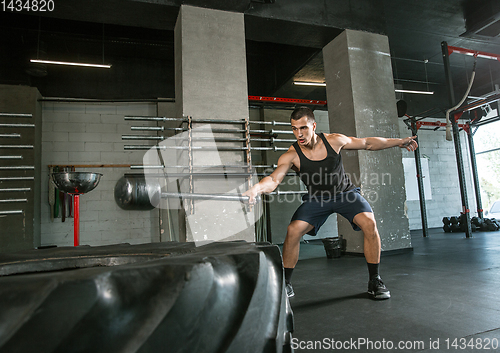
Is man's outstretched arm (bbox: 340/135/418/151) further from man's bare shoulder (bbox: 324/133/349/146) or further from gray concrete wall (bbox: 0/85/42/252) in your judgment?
gray concrete wall (bbox: 0/85/42/252)

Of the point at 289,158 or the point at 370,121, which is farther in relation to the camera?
the point at 370,121

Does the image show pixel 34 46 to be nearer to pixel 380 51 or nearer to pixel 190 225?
pixel 190 225

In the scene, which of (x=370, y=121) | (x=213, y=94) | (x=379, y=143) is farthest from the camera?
(x=370, y=121)

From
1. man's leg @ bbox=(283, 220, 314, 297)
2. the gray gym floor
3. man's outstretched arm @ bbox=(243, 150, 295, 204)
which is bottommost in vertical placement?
the gray gym floor

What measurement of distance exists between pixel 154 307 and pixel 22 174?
604 cm

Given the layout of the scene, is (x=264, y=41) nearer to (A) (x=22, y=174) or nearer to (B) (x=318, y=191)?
(B) (x=318, y=191)

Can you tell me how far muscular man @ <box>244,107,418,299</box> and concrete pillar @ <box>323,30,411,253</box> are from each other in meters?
1.64

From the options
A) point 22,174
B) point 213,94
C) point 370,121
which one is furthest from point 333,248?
point 22,174

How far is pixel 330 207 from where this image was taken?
2.33 metres

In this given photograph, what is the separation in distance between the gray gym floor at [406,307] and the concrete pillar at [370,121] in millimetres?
1002

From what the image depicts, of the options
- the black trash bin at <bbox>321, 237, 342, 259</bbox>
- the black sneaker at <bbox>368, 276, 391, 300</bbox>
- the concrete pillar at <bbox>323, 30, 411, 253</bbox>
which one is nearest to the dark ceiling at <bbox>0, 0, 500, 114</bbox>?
the concrete pillar at <bbox>323, 30, 411, 253</bbox>

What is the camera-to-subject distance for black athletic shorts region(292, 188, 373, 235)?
2283 millimetres

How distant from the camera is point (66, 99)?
6098mm

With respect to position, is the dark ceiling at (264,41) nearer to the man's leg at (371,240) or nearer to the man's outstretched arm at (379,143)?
the man's outstretched arm at (379,143)
